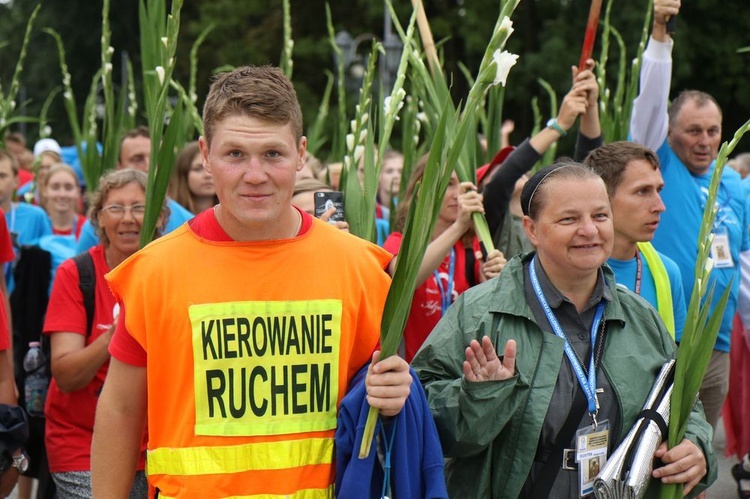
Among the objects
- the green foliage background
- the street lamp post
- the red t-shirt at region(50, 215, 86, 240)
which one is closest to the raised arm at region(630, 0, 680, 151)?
the red t-shirt at region(50, 215, 86, 240)

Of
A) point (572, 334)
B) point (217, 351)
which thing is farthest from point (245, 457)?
point (572, 334)

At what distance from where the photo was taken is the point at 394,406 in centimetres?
254

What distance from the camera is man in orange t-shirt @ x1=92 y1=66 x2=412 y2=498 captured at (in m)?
2.58

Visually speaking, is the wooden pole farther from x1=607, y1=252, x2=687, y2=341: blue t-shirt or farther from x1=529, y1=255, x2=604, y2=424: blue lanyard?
x1=529, y1=255, x2=604, y2=424: blue lanyard

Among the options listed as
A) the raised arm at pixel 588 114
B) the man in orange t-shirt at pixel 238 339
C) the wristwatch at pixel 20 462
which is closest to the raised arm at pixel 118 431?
the man in orange t-shirt at pixel 238 339

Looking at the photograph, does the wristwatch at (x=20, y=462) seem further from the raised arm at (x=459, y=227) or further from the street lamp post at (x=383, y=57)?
the street lamp post at (x=383, y=57)

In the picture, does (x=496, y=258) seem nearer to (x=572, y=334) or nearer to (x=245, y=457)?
(x=572, y=334)

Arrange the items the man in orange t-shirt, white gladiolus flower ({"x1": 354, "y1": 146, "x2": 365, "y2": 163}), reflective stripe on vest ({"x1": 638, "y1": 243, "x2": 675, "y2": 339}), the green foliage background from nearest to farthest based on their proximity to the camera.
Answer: the man in orange t-shirt → reflective stripe on vest ({"x1": 638, "y1": 243, "x2": 675, "y2": 339}) → white gladiolus flower ({"x1": 354, "y1": 146, "x2": 365, "y2": 163}) → the green foliage background

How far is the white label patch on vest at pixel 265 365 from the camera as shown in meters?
2.61

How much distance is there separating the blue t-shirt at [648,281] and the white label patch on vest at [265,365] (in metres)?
1.58

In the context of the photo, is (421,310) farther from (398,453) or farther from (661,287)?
(398,453)

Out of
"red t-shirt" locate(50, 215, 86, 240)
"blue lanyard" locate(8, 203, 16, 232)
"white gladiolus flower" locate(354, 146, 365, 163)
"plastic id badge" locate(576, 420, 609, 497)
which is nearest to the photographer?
"plastic id badge" locate(576, 420, 609, 497)

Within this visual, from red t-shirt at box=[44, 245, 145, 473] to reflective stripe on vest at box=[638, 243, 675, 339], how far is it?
1865mm

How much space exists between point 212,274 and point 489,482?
0.96 m
